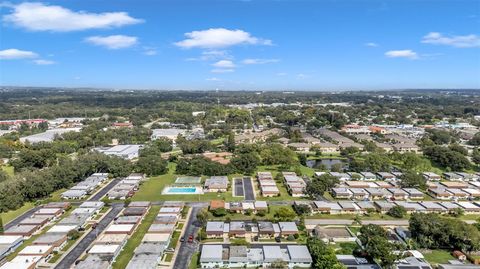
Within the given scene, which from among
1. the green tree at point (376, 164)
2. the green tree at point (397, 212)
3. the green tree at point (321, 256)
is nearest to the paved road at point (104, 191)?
the green tree at point (321, 256)

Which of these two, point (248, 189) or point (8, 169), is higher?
point (8, 169)

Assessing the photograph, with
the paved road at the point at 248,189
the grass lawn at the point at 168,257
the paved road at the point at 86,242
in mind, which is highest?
the paved road at the point at 248,189

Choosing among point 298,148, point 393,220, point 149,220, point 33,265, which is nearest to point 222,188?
point 149,220

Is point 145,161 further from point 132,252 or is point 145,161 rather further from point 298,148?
point 298,148

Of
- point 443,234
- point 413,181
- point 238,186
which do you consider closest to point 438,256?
point 443,234

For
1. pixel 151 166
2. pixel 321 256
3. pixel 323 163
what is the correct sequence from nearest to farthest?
pixel 321 256 → pixel 151 166 → pixel 323 163

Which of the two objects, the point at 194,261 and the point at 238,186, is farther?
the point at 238,186

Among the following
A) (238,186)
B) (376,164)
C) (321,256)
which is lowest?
(238,186)

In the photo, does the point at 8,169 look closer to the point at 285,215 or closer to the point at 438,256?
the point at 285,215

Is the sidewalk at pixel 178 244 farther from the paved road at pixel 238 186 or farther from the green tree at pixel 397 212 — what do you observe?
the green tree at pixel 397 212
